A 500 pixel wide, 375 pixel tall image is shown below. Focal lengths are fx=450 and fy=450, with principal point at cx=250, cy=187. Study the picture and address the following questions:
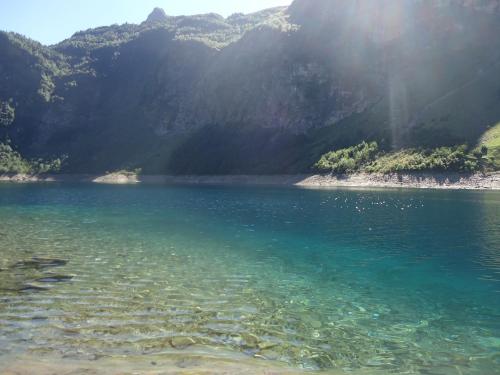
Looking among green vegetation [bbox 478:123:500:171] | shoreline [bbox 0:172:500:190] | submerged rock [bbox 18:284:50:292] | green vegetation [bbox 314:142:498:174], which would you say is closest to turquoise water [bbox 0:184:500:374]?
submerged rock [bbox 18:284:50:292]

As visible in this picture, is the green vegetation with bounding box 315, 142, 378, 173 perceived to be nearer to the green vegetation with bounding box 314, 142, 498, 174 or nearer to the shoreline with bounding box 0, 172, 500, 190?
the green vegetation with bounding box 314, 142, 498, 174

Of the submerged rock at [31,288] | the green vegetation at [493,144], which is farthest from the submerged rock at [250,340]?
the green vegetation at [493,144]

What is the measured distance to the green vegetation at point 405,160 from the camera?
4107 inches

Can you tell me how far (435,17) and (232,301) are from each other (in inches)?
7651

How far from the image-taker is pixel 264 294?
20.8 metres

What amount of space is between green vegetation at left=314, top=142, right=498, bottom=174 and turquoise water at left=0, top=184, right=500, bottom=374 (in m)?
67.9

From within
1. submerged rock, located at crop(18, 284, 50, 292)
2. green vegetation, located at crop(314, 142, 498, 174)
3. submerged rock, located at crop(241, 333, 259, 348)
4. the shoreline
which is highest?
green vegetation, located at crop(314, 142, 498, 174)

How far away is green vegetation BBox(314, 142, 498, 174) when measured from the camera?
104m

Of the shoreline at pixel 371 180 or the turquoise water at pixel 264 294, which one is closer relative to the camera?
the turquoise water at pixel 264 294

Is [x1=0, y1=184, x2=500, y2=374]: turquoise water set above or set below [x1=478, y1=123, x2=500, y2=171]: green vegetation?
below

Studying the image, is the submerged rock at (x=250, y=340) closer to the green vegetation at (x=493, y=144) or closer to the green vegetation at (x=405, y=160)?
the green vegetation at (x=493, y=144)

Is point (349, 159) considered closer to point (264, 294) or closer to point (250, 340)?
point (264, 294)

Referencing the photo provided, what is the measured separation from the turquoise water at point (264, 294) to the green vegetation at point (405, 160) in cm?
6789

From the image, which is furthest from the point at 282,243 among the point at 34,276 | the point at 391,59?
the point at 391,59
